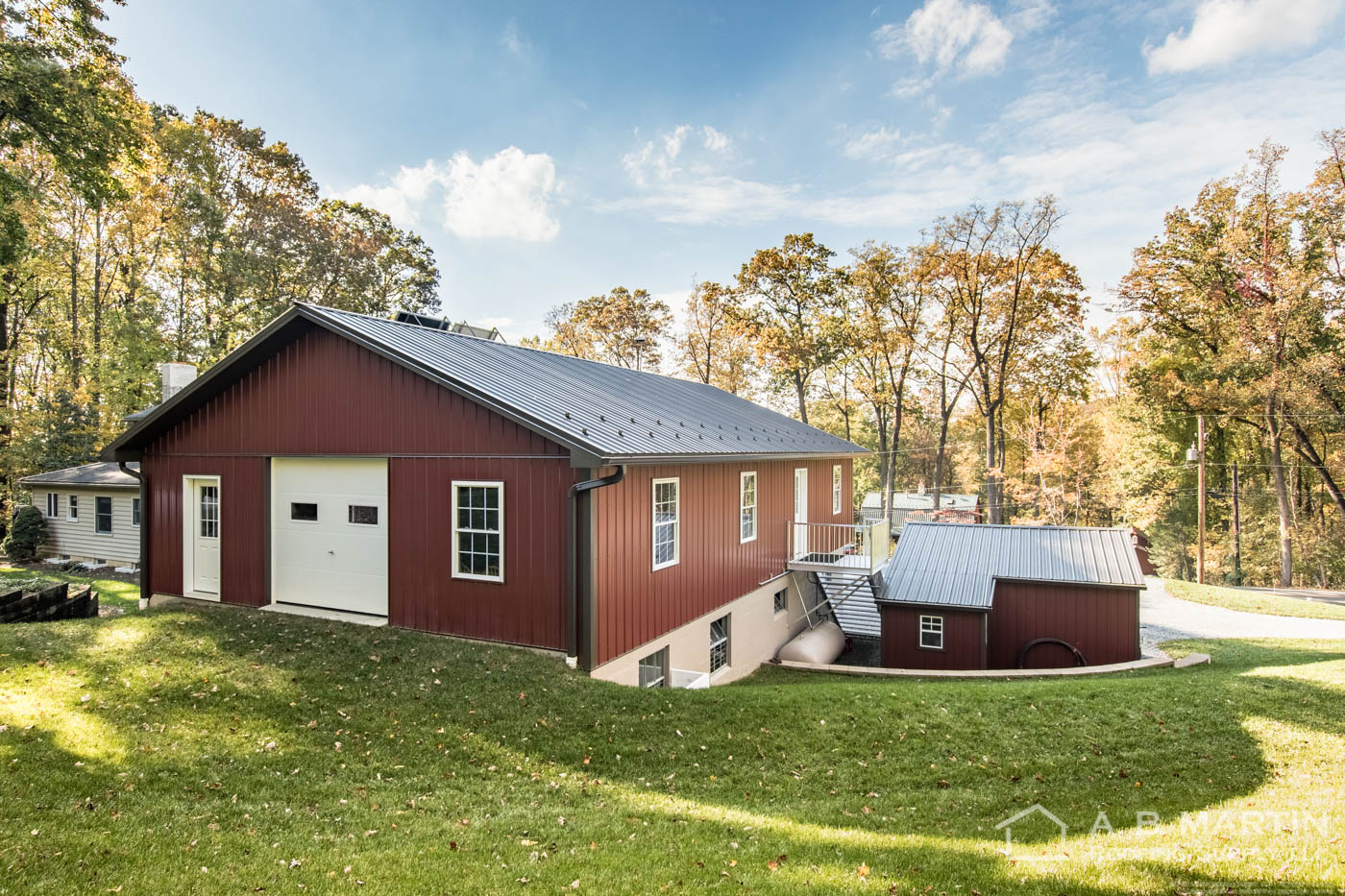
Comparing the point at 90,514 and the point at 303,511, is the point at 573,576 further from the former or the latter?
the point at 90,514

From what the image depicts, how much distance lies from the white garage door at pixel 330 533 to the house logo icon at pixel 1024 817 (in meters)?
8.14

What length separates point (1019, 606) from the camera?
46.8ft

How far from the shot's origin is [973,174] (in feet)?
83.8

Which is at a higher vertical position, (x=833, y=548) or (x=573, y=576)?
(x=573, y=576)

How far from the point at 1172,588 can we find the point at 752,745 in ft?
70.3

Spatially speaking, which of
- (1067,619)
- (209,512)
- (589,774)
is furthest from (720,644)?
(209,512)

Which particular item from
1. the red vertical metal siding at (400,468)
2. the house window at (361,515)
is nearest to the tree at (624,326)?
the red vertical metal siding at (400,468)

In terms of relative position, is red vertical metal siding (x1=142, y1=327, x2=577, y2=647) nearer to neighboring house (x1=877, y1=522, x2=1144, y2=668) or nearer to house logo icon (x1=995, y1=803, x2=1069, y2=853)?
house logo icon (x1=995, y1=803, x2=1069, y2=853)

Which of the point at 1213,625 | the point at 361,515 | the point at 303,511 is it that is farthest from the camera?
the point at 1213,625

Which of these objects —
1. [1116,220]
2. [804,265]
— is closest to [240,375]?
[804,265]

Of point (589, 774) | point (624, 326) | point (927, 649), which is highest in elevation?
point (624, 326)

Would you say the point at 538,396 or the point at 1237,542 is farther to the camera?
the point at 1237,542

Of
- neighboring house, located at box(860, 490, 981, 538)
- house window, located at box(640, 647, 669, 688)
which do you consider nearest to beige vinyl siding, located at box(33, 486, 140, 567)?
house window, located at box(640, 647, 669, 688)

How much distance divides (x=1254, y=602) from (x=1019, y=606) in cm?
1051
